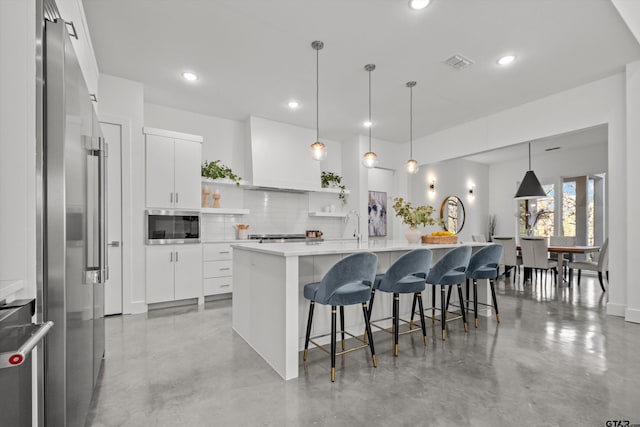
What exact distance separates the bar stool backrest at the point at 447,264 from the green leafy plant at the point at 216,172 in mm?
3428

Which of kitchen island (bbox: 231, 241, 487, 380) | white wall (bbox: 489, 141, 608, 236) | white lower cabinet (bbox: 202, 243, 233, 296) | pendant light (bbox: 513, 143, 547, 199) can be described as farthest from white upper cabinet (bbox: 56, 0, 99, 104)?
white wall (bbox: 489, 141, 608, 236)

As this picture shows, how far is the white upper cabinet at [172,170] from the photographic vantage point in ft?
13.3

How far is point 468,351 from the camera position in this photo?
8.67 feet

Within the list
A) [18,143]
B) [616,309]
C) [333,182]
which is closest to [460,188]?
[333,182]

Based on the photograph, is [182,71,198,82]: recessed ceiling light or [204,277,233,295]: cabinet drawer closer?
[182,71,198,82]: recessed ceiling light

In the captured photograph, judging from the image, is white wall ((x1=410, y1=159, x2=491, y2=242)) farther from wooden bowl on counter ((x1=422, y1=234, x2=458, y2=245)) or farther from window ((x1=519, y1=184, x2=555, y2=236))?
wooden bowl on counter ((x1=422, y1=234, x2=458, y2=245))

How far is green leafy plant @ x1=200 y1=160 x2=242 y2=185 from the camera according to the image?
4914mm

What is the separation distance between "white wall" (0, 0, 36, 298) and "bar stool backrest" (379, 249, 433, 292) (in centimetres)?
220

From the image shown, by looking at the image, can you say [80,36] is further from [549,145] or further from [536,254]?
[549,145]

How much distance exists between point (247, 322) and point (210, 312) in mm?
1347

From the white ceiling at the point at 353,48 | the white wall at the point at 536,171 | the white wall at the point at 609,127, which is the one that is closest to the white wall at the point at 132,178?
the white ceiling at the point at 353,48

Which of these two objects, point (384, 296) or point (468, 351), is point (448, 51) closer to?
point (384, 296)

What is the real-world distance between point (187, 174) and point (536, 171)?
8.37m

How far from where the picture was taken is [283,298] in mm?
2184
